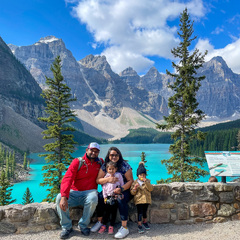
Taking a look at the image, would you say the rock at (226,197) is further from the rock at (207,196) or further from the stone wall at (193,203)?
the rock at (207,196)

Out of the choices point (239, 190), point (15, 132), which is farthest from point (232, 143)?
point (15, 132)

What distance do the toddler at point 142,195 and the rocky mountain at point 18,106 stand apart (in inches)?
4579

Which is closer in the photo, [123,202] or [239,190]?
[123,202]

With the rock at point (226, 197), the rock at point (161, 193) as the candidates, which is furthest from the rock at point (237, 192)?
the rock at point (161, 193)

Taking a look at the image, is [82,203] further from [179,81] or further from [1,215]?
[179,81]

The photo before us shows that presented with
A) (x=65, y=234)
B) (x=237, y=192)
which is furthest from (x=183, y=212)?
(x=65, y=234)

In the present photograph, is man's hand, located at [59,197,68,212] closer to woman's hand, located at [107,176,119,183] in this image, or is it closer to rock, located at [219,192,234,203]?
woman's hand, located at [107,176,119,183]

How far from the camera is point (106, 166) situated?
224 inches

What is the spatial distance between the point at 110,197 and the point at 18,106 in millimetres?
179279

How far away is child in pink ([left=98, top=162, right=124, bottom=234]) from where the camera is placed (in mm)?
5297

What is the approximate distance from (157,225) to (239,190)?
279cm

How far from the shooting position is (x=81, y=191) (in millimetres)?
5535

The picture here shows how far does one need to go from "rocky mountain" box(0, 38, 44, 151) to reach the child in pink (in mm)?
115917

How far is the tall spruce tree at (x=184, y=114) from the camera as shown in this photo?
16906 mm
